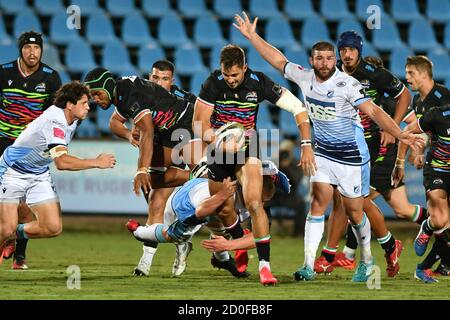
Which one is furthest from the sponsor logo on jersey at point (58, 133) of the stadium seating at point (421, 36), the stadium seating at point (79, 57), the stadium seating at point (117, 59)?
the stadium seating at point (421, 36)

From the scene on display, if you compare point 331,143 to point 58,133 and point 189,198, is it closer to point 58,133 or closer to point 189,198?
point 189,198

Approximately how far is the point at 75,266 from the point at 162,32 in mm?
8655

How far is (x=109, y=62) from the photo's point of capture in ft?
60.1

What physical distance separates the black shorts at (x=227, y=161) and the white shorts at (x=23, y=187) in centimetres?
172

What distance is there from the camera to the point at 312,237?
30.8 feet

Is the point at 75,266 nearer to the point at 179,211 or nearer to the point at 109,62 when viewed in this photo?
the point at 179,211

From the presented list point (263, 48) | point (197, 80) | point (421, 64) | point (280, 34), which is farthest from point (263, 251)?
point (280, 34)

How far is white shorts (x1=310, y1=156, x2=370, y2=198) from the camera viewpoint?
9.41 metres

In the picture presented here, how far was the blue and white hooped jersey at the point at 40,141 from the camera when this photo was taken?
9.12 meters

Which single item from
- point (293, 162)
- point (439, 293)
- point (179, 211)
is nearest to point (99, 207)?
point (293, 162)

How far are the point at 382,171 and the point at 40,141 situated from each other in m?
3.99

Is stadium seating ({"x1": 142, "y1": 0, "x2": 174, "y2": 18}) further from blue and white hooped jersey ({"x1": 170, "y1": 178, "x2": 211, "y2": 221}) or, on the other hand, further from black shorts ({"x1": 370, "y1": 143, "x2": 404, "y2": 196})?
blue and white hooped jersey ({"x1": 170, "y1": 178, "x2": 211, "y2": 221})

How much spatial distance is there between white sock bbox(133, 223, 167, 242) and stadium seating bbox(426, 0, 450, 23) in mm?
10851
